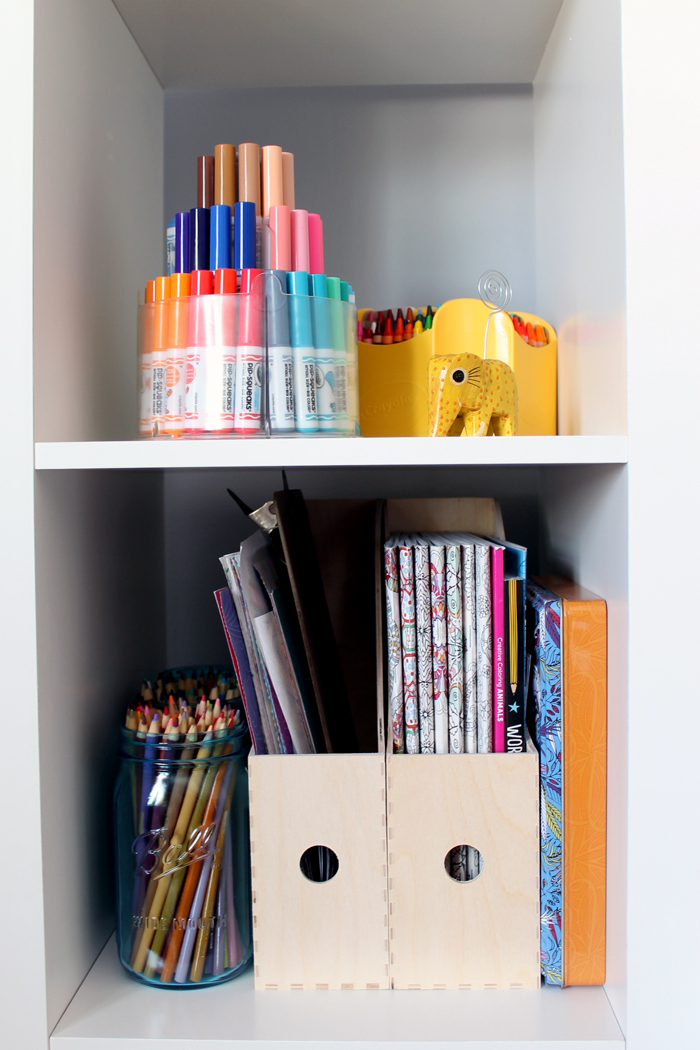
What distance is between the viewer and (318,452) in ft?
1.87

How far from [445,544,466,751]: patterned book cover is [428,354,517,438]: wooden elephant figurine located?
121 millimetres

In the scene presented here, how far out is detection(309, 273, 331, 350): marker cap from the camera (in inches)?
24.9

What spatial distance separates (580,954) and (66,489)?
554mm

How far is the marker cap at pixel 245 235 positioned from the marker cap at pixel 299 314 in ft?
0.13

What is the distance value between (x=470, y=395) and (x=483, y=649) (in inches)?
8.5

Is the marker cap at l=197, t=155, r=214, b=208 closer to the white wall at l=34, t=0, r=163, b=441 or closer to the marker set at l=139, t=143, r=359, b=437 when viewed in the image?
the marker set at l=139, t=143, r=359, b=437

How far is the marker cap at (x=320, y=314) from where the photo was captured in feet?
2.07

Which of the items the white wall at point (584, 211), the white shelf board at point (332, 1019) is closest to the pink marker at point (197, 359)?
the white wall at point (584, 211)

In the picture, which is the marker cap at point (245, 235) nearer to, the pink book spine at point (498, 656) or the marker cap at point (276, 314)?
the marker cap at point (276, 314)

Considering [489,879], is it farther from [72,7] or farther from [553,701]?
[72,7]

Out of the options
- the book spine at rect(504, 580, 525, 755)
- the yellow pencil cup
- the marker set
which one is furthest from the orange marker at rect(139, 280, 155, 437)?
the book spine at rect(504, 580, 525, 755)

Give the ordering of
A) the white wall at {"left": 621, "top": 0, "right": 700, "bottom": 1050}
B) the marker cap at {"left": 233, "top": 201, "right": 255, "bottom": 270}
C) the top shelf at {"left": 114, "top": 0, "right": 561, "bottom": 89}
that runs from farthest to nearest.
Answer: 1. the top shelf at {"left": 114, "top": 0, "right": 561, "bottom": 89}
2. the marker cap at {"left": 233, "top": 201, "right": 255, "bottom": 270}
3. the white wall at {"left": 621, "top": 0, "right": 700, "bottom": 1050}

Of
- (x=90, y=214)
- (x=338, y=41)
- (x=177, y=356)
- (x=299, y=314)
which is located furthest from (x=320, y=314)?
(x=338, y=41)

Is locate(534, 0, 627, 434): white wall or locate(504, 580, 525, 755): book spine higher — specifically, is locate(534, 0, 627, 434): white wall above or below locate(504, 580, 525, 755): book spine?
above
